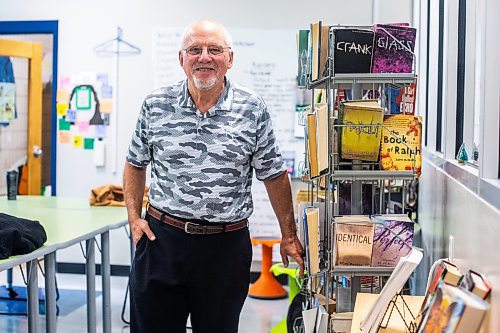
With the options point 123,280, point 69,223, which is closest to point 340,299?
point 69,223

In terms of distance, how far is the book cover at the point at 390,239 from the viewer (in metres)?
2.16

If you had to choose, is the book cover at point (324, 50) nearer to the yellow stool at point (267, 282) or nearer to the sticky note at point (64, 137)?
the yellow stool at point (267, 282)

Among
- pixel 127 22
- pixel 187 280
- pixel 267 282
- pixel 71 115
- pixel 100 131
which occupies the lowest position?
pixel 267 282

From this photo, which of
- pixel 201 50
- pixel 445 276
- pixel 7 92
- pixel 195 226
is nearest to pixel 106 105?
pixel 7 92

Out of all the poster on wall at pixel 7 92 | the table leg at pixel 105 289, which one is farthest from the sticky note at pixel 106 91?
the table leg at pixel 105 289

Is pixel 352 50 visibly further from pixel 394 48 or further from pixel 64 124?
pixel 64 124

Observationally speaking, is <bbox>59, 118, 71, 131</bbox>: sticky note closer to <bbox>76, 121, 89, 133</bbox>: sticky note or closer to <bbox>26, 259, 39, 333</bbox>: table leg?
<bbox>76, 121, 89, 133</bbox>: sticky note

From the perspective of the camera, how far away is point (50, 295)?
9.78 ft

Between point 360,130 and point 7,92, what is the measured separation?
4075mm

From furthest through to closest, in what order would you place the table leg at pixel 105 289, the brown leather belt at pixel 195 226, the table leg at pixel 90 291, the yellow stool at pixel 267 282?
the yellow stool at pixel 267 282 → the table leg at pixel 105 289 → the table leg at pixel 90 291 → the brown leather belt at pixel 195 226

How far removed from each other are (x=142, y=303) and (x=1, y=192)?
394 centimetres

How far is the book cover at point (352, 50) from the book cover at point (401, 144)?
7.9 inches

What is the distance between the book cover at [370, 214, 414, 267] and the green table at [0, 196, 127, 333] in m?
1.35

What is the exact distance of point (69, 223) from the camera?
3412mm
